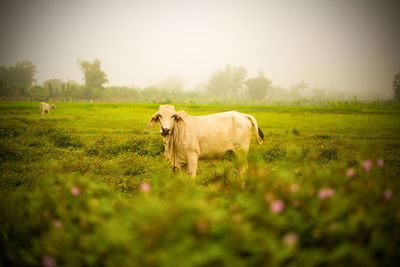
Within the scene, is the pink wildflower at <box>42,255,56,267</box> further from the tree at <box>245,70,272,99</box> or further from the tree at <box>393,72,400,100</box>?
the tree at <box>245,70,272,99</box>

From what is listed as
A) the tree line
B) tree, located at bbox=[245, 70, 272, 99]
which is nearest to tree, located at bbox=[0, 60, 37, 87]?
the tree line

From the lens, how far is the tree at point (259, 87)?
338 ft

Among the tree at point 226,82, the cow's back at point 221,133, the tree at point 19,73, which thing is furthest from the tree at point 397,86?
the tree at point 19,73

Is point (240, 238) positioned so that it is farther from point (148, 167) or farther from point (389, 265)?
point (148, 167)

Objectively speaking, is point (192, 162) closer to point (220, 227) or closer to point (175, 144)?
point (175, 144)

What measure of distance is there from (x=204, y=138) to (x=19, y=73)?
12440cm

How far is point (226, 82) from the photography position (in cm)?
11988

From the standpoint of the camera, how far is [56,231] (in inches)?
71.7

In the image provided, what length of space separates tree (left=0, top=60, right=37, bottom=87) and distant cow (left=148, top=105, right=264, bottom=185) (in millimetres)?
120531

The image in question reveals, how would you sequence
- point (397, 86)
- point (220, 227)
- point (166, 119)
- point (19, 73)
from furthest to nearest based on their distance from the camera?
point (19, 73)
point (397, 86)
point (166, 119)
point (220, 227)

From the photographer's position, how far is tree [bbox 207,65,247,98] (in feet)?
390

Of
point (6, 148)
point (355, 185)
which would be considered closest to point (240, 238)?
point (355, 185)

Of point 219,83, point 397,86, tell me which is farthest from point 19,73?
point 397,86

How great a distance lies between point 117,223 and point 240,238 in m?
1.03
